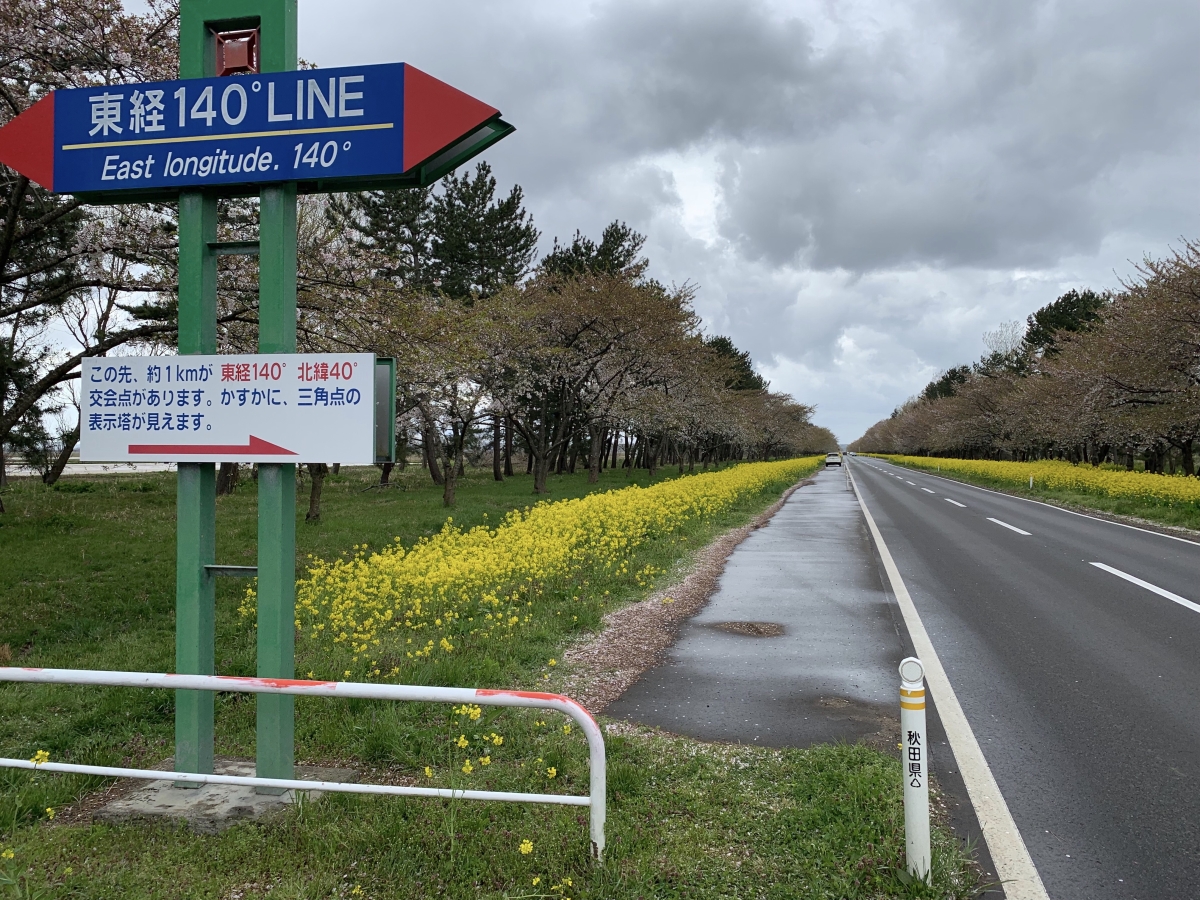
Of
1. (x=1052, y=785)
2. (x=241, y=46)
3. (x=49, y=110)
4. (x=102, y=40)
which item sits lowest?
(x=1052, y=785)

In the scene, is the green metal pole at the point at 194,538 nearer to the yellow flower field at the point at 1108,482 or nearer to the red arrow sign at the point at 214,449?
the red arrow sign at the point at 214,449

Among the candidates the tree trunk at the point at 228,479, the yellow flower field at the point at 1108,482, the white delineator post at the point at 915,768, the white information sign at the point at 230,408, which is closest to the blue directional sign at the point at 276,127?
the white information sign at the point at 230,408

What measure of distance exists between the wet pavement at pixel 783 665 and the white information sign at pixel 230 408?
267cm

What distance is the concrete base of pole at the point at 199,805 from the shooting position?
3625mm

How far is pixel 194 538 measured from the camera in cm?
405

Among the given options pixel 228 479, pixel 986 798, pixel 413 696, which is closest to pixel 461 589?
pixel 413 696

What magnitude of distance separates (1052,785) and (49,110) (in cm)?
658

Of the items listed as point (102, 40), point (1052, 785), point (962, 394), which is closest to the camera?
point (1052, 785)

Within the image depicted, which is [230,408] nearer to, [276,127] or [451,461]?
[276,127]

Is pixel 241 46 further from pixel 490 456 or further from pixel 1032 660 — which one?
pixel 490 456

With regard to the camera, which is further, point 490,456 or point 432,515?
point 490,456

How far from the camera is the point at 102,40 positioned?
28.1ft

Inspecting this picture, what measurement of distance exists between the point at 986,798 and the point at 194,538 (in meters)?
4.36

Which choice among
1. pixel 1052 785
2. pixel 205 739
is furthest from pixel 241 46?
pixel 1052 785
